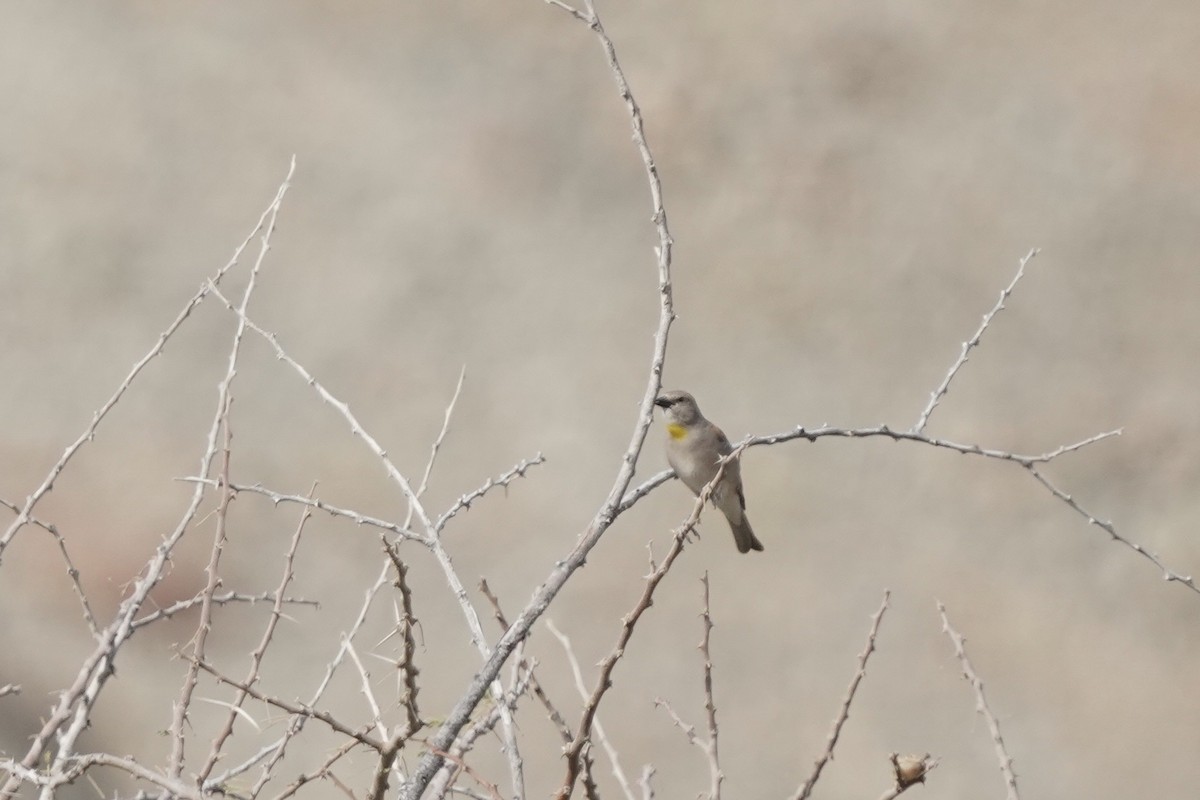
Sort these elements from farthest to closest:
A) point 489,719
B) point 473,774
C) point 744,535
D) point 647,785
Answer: point 744,535 → point 489,719 → point 647,785 → point 473,774

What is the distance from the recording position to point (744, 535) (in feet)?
14.4

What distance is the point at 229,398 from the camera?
82.8 inches

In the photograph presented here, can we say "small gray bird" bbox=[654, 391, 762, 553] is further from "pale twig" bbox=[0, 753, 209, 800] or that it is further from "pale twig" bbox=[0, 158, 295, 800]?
"pale twig" bbox=[0, 753, 209, 800]

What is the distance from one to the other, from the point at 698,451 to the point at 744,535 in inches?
29.1

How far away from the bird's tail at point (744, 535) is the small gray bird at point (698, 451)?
0.04ft

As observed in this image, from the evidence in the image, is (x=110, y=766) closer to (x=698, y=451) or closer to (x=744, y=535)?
(x=698, y=451)

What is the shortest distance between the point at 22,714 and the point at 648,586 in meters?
7.07

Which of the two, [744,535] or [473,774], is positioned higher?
[744,535]

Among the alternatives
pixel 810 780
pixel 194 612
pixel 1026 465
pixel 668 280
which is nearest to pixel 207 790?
pixel 810 780

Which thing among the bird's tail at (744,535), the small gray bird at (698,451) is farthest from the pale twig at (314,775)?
the bird's tail at (744,535)

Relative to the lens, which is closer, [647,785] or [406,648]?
[406,648]

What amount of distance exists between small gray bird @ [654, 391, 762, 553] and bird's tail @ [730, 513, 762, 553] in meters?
0.01

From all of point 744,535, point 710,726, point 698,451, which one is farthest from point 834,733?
point 744,535

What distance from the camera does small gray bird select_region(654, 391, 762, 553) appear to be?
371 cm
